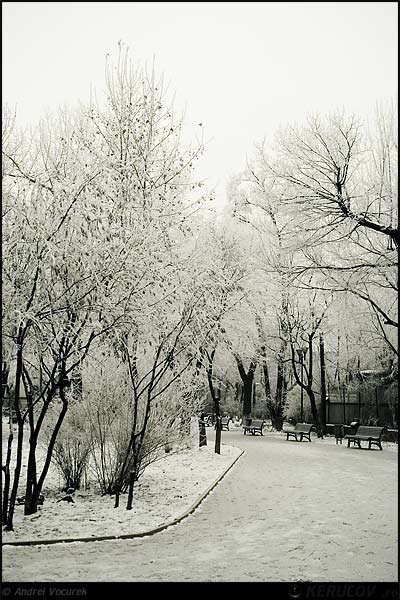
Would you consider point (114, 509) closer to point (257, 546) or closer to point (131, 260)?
point (257, 546)

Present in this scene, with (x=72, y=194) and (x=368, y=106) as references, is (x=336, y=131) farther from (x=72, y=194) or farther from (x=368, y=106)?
(x=72, y=194)

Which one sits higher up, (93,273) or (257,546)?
(93,273)

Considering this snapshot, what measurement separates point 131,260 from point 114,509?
3241 millimetres

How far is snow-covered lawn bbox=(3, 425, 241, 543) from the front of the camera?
6027mm

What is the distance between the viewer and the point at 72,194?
6.09m

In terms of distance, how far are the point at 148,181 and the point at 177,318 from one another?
3176mm

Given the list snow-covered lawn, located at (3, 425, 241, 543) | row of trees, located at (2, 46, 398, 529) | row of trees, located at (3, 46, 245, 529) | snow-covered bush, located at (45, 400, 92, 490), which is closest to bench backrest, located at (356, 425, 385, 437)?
row of trees, located at (2, 46, 398, 529)

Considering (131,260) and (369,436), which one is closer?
(131,260)

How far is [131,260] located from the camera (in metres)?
6.43

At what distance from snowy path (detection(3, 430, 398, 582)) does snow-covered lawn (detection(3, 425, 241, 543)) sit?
35 centimetres

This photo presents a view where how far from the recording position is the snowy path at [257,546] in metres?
4.58

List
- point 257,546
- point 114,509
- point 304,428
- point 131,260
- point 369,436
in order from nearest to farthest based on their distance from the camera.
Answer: point 257,546 → point 131,260 → point 114,509 → point 369,436 → point 304,428

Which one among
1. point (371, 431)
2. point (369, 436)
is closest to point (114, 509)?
point (369, 436)
